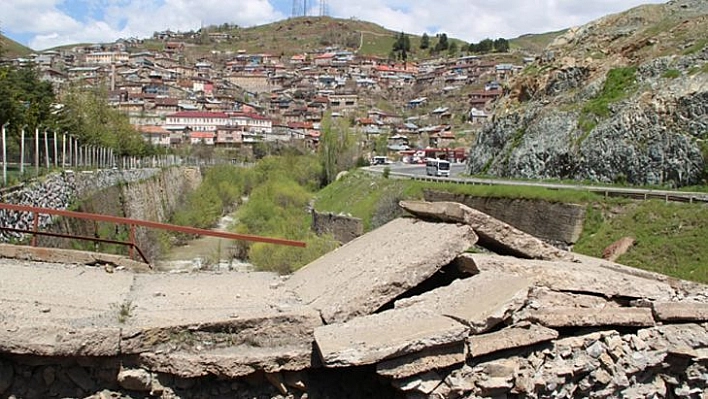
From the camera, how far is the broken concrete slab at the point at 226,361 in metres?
4.78

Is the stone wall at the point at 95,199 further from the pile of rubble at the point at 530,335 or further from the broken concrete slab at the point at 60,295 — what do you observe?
the pile of rubble at the point at 530,335

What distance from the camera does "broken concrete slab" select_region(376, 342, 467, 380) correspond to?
4.62 meters

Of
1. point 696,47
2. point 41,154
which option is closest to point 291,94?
point 696,47

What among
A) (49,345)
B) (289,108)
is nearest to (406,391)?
(49,345)

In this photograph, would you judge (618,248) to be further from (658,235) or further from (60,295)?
(60,295)

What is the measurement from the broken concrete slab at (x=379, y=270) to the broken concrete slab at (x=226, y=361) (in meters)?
0.48

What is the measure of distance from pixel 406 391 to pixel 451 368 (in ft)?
1.30

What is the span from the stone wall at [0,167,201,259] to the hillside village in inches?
1716

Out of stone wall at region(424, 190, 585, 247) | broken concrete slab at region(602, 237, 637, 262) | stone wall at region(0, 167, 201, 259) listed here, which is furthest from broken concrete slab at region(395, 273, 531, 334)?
stone wall at region(424, 190, 585, 247)

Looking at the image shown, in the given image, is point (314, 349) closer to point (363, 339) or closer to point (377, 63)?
point (363, 339)

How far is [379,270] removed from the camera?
591 cm

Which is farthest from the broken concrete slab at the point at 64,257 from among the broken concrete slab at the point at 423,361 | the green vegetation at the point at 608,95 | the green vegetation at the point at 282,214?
the green vegetation at the point at 608,95

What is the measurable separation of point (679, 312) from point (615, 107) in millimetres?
25169

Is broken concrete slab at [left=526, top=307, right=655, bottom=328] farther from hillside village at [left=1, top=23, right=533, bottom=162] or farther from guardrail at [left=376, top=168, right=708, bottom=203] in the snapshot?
hillside village at [left=1, top=23, right=533, bottom=162]
